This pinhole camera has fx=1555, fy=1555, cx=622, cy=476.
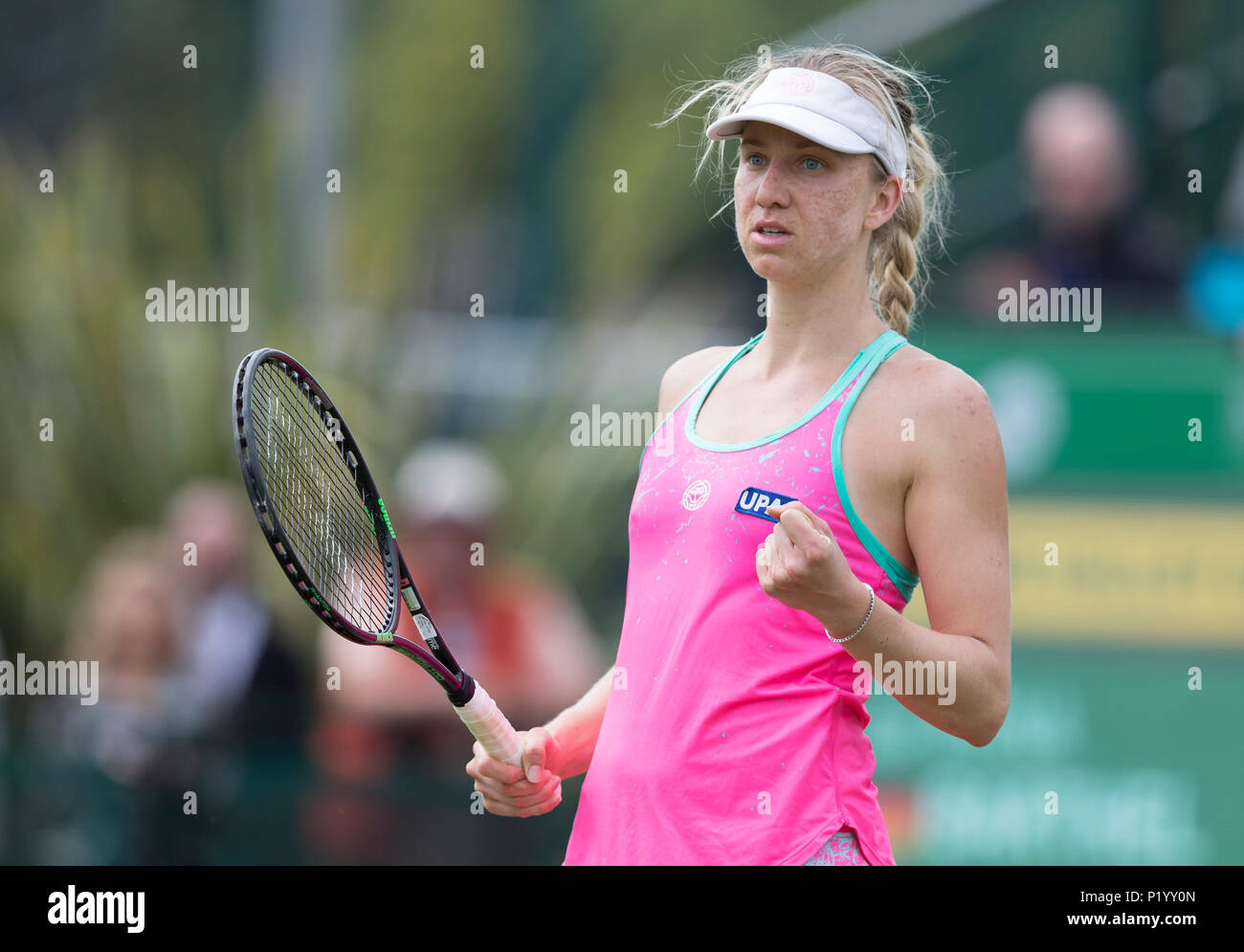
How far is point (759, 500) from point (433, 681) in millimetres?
2976

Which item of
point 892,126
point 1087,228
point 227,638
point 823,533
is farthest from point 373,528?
point 1087,228

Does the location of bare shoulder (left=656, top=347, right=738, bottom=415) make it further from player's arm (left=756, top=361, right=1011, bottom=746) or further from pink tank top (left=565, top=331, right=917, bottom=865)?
player's arm (left=756, top=361, right=1011, bottom=746)

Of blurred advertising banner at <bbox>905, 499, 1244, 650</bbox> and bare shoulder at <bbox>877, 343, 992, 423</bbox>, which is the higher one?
bare shoulder at <bbox>877, 343, 992, 423</bbox>

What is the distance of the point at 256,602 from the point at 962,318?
2757mm

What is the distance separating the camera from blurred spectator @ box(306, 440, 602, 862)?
4.59 metres

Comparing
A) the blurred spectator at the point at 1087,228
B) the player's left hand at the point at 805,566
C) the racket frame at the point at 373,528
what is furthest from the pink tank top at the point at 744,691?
the blurred spectator at the point at 1087,228

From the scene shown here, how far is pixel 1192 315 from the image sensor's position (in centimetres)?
559

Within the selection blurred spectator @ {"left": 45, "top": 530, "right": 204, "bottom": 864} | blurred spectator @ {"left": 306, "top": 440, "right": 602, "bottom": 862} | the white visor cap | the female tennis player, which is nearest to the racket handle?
the female tennis player

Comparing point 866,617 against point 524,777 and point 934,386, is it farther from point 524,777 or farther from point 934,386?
point 524,777

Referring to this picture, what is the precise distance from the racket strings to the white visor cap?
0.86 meters

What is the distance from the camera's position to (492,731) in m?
2.34

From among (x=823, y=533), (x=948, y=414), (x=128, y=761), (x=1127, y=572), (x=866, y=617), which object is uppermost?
(x=948, y=414)
